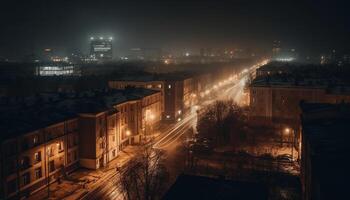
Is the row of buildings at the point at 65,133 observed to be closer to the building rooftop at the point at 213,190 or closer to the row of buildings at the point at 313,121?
the building rooftop at the point at 213,190

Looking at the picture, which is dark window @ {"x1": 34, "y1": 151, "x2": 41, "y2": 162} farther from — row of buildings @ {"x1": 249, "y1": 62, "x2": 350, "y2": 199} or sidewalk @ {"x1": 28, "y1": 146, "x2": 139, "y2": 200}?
row of buildings @ {"x1": 249, "y1": 62, "x2": 350, "y2": 199}

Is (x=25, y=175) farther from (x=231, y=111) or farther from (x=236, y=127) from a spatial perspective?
(x=231, y=111)

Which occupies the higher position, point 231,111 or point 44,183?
point 231,111

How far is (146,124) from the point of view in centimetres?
4394

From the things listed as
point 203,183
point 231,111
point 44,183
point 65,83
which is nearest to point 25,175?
point 44,183

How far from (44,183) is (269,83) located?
33.9 meters

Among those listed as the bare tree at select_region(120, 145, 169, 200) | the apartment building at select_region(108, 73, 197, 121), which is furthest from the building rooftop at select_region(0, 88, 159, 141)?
the apartment building at select_region(108, 73, 197, 121)

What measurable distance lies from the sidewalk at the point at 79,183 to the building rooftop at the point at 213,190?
9752mm

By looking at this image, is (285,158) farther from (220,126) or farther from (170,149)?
(170,149)

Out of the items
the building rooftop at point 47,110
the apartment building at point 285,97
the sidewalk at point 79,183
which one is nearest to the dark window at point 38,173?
the sidewalk at point 79,183

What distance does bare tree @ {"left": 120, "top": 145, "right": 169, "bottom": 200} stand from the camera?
2350cm

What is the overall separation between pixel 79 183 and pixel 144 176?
5.74 metres

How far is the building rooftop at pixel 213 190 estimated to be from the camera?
57.4ft

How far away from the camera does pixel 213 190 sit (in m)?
18.2
